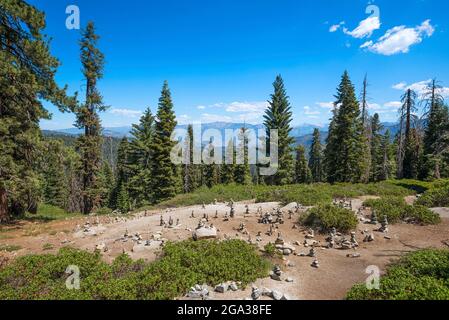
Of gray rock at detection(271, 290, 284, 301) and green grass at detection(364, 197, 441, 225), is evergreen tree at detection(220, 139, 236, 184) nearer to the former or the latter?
green grass at detection(364, 197, 441, 225)

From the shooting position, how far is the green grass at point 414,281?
6.19 meters

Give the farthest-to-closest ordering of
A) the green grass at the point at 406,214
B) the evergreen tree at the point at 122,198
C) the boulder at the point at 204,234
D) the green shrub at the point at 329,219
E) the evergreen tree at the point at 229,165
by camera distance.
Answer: the evergreen tree at the point at 229,165 → the evergreen tree at the point at 122,198 → the green grass at the point at 406,214 → the green shrub at the point at 329,219 → the boulder at the point at 204,234

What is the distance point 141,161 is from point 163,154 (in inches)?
273

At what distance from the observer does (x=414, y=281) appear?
6883mm

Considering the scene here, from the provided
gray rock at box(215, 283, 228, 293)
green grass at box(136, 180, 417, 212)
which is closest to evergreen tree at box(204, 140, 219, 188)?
green grass at box(136, 180, 417, 212)

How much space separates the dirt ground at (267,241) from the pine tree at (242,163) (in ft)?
114

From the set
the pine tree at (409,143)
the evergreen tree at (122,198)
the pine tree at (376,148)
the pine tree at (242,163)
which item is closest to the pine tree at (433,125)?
the pine tree at (409,143)

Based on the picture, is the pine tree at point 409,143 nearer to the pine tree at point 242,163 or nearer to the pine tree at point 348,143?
the pine tree at point 348,143

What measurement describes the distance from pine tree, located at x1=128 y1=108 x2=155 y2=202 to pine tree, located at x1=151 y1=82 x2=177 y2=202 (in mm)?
3459

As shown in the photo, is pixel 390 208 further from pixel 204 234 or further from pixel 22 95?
pixel 22 95

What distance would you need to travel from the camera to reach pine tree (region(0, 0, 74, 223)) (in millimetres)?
13523

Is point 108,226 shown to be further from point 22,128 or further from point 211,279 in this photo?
point 211,279

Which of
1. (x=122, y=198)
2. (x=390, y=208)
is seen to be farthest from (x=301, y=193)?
(x=122, y=198)

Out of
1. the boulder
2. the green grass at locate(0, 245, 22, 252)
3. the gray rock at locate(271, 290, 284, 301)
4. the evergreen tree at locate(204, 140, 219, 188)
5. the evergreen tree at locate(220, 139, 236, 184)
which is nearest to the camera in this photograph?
the gray rock at locate(271, 290, 284, 301)
